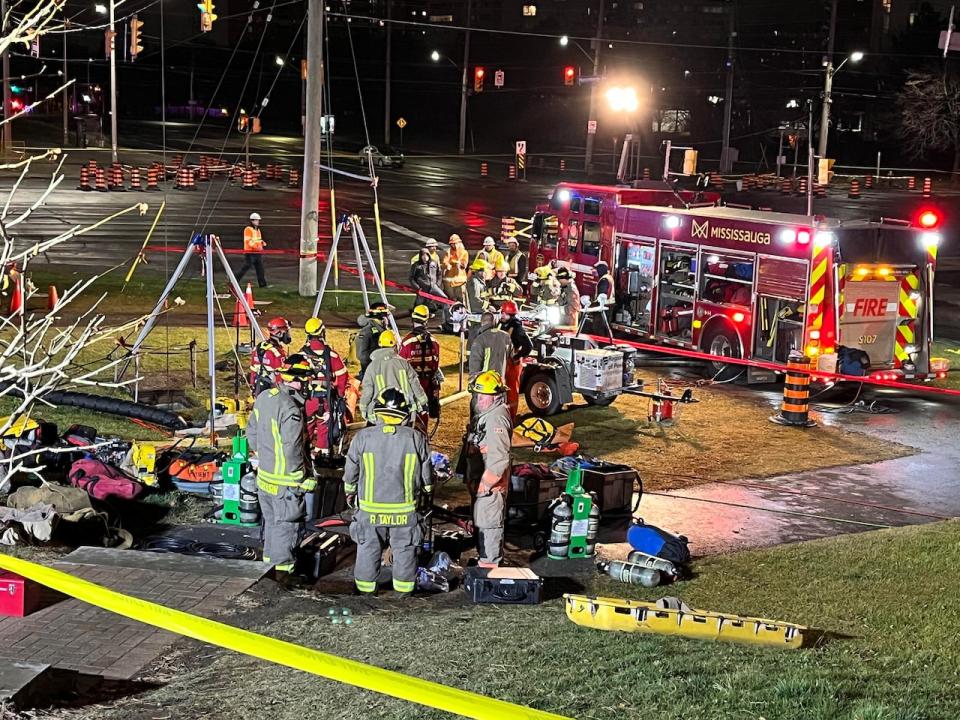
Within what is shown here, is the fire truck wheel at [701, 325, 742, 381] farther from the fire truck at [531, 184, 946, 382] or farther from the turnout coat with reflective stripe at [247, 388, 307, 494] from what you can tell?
the turnout coat with reflective stripe at [247, 388, 307, 494]

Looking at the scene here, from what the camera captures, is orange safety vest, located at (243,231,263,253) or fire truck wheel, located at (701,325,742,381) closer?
fire truck wheel, located at (701,325,742,381)

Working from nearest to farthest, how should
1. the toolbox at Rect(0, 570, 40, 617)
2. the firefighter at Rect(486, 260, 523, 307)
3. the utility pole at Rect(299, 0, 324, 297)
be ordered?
the toolbox at Rect(0, 570, 40, 617)
the firefighter at Rect(486, 260, 523, 307)
the utility pole at Rect(299, 0, 324, 297)

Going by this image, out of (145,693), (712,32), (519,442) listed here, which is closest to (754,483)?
(519,442)

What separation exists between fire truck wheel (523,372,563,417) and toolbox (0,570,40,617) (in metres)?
8.57

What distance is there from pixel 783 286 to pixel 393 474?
9.85m

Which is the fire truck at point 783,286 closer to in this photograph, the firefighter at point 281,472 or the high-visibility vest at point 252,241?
the high-visibility vest at point 252,241

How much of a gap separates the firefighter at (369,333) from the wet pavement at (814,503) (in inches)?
143

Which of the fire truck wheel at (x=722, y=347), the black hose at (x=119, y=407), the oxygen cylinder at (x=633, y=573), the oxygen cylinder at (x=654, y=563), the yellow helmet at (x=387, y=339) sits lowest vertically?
the oxygen cylinder at (x=633, y=573)

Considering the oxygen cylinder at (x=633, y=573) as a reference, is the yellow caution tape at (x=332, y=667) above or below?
above

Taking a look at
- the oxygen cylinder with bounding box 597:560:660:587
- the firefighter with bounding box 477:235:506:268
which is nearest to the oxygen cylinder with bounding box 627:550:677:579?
the oxygen cylinder with bounding box 597:560:660:587

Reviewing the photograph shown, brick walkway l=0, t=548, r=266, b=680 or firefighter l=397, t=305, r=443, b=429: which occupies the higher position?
firefighter l=397, t=305, r=443, b=429

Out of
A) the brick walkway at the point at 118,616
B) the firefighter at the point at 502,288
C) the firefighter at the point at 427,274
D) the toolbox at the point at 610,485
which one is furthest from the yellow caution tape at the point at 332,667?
the firefighter at the point at 427,274

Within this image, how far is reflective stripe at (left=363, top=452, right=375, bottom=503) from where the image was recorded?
8.94 m

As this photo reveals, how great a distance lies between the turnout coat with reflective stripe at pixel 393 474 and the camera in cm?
890
